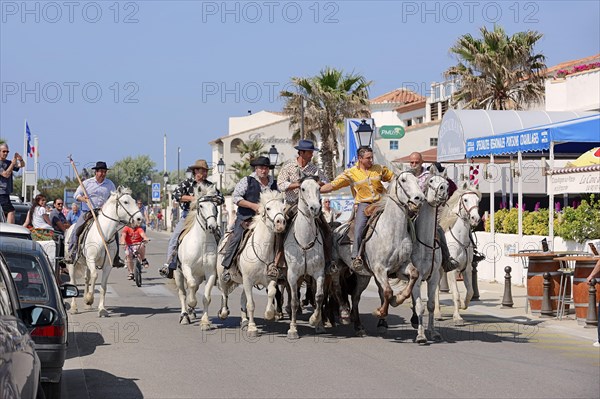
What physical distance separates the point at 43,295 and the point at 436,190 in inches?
247

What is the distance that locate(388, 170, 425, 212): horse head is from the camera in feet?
43.5

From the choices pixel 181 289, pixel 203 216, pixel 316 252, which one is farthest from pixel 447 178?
pixel 181 289

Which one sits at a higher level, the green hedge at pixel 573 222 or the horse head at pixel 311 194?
the horse head at pixel 311 194

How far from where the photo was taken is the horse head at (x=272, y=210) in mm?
A: 13703

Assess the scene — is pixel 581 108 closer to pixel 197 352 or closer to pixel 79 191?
pixel 79 191

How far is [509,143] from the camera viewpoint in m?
23.4

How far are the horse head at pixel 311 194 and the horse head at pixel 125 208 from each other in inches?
204

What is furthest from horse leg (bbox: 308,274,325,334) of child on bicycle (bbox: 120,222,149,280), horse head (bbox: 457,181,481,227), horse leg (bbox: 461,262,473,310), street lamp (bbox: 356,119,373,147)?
street lamp (bbox: 356,119,373,147)

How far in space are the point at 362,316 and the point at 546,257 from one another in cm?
346

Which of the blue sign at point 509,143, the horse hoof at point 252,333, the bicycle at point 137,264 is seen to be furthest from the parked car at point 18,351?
the bicycle at point 137,264

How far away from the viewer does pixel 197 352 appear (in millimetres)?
12836

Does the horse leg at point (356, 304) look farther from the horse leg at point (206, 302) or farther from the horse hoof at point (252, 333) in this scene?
the horse leg at point (206, 302)

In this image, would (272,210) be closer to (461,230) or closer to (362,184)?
(362,184)

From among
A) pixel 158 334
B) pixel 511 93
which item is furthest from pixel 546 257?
pixel 511 93
